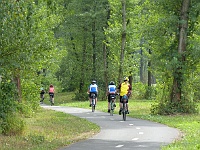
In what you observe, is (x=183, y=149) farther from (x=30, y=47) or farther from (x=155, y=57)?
(x=155, y=57)

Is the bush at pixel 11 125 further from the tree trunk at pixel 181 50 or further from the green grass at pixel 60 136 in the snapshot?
the tree trunk at pixel 181 50

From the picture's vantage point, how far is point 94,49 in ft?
175

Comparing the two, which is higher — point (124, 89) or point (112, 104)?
point (124, 89)

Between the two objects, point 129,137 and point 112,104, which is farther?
point 112,104

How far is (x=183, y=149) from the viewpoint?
1224 cm

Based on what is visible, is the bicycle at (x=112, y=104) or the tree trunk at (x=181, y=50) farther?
the tree trunk at (x=181, y=50)

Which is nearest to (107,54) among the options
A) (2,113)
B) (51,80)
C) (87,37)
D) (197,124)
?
(87,37)

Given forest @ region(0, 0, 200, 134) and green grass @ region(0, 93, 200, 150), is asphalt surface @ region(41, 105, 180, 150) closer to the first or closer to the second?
green grass @ region(0, 93, 200, 150)

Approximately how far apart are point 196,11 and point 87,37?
1075 inches

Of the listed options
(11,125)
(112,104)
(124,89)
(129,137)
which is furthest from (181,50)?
(11,125)

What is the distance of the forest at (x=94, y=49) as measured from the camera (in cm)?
1395

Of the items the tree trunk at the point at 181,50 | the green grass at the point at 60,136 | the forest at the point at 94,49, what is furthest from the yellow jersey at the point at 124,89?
the tree trunk at the point at 181,50

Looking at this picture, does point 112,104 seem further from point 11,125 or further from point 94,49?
point 94,49

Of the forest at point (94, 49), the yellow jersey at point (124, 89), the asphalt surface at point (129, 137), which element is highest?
the forest at point (94, 49)
